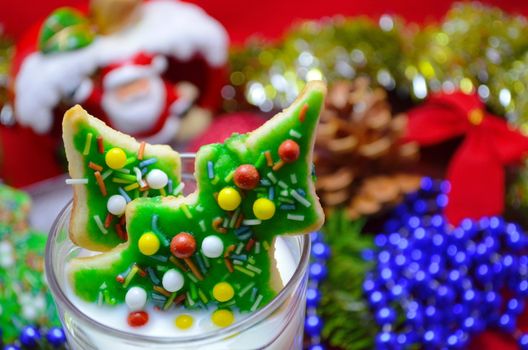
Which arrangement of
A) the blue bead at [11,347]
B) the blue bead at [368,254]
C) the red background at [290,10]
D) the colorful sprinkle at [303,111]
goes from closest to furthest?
1. the colorful sprinkle at [303,111]
2. the blue bead at [11,347]
3. the blue bead at [368,254]
4. the red background at [290,10]

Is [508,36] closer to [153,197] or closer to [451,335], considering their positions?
[451,335]

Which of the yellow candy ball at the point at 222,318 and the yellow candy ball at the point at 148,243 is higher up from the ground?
the yellow candy ball at the point at 148,243

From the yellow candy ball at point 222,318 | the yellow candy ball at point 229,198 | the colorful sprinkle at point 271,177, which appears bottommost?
the yellow candy ball at point 222,318

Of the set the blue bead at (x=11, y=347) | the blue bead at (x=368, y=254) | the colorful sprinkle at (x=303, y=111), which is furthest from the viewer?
the blue bead at (x=368, y=254)

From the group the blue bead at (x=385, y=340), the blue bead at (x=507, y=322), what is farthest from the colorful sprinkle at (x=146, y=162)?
the blue bead at (x=507, y=322)

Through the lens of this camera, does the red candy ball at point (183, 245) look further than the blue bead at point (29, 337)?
No

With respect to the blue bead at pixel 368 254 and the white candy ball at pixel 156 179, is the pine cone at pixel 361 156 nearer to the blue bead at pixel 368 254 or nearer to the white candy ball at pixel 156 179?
the blue bead at pixel 368 254
